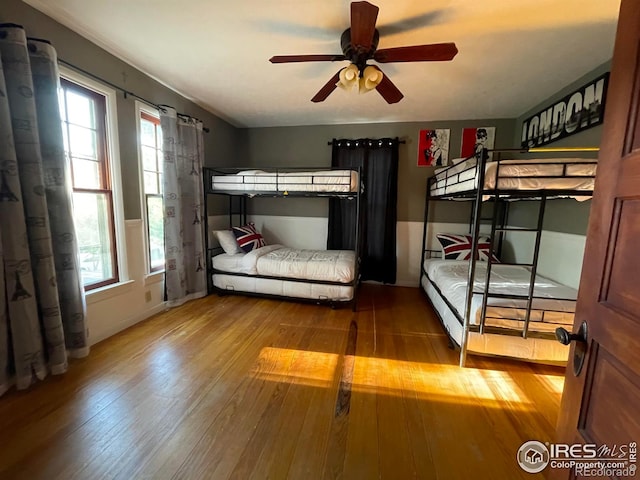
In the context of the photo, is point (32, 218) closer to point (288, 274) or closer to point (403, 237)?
point (288, 274)

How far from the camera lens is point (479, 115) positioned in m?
3.56

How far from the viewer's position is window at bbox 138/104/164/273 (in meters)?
2.77

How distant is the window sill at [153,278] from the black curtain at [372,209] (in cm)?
226

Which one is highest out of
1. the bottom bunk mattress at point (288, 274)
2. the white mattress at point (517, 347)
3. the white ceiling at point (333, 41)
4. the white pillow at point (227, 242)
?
the white ceiling at point (333, 41)

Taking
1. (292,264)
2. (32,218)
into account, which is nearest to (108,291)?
(32,218)

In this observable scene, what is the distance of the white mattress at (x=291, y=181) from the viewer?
308 centimetres

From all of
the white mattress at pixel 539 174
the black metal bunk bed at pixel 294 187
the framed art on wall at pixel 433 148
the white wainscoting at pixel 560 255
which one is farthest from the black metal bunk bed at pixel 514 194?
the framed art on wall at pixel 433 148

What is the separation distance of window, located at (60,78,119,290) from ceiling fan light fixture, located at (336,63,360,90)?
201 cm

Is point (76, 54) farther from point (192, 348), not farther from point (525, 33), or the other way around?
point (525, 33)

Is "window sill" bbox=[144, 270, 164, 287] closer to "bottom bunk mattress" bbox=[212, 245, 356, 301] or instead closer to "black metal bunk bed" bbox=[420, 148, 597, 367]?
"bottom bunk mattress" bbox=[212, 245, 356, 301]

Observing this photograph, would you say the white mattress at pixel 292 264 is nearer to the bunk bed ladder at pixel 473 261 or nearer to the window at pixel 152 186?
the window at pixel 152 186

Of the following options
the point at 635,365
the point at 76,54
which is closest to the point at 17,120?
the point at 76,54

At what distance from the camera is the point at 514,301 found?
2045 mm

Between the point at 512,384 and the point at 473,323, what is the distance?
0.44 metres
